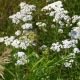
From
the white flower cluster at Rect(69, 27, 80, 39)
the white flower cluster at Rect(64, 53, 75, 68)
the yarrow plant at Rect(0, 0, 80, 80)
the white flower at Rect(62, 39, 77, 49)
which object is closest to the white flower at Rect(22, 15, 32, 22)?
the yarrow plant at Rect(0, 0, 80, 80)

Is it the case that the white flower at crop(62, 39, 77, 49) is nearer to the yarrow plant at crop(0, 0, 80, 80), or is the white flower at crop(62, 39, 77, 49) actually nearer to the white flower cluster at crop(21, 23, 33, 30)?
the yarrow plant at crop(0, 0, 80, 80)

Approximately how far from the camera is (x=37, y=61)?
4082mm

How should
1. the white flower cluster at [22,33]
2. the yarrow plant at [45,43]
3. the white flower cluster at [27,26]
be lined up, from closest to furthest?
the yarrow plant at [45,43] → the white flower cluster at [22,33] → the white flower cluster at [27,26]

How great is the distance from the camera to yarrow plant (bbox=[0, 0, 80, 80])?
4.00 meters

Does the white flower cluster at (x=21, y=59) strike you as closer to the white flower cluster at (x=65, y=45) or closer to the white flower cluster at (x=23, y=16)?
the white flower cluster at (x=65, y=45)

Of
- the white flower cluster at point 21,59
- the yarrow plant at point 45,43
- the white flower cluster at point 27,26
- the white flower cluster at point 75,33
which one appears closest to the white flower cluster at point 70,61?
the yarrow plant at point 45,43

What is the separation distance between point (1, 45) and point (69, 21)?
843 millimetres

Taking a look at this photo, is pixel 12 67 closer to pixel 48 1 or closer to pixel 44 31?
pixel 44 31

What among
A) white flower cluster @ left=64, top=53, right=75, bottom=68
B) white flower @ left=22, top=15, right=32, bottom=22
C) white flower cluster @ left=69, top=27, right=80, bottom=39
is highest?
white flower @ left=22, top=15, right=32, bottom=22

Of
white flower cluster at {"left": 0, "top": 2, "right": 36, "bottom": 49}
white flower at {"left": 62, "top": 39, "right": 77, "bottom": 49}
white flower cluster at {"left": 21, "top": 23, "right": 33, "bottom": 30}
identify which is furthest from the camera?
white flower cluster at {"left": 21, "top": 23, "right": 33, "bottom": 30}

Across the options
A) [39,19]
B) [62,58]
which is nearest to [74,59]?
[62,58]

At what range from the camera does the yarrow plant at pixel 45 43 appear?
4000 mm

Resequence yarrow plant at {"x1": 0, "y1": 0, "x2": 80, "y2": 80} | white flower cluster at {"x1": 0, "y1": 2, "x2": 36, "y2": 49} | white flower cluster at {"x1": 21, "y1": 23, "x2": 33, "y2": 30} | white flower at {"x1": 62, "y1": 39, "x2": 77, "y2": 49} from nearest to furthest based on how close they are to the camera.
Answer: yarrow plant at {"x1": 0, "y1": 0, "x2": 80, "y2": 80} → white flower at {"x1": 62, "y1": 39, "x2": 77, "y2": 49} → white flower cluster at {"x1": 0, "y1": 2, "x2": 36, "y2": 49} → white flower cluster at {"x1": 21, "y1": 23, "x2": 33, "y2": 30}

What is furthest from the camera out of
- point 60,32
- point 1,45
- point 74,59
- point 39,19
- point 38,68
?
point 39,19
